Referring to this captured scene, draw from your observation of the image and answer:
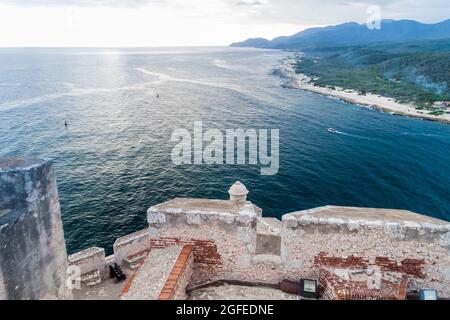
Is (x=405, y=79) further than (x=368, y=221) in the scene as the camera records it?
Yes

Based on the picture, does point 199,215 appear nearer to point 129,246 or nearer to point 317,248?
point 317,248

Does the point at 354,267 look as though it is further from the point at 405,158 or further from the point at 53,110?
the point at 53,110

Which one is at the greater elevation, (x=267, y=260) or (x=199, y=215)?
(x=199, y=215)

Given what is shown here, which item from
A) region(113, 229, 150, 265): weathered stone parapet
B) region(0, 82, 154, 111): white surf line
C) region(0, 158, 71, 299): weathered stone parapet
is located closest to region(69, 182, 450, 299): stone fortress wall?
region(0, 158, 71, 299): weathered stone parapet

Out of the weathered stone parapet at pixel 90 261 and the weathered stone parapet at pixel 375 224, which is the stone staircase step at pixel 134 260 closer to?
the weathered stone parapet at pixel 90 261

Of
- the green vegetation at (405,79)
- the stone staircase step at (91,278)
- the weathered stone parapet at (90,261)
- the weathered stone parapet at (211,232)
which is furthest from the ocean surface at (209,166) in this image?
the weathered stone parapet at (211,232)

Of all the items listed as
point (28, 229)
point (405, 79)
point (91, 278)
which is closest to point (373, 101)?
point (405, 79)
